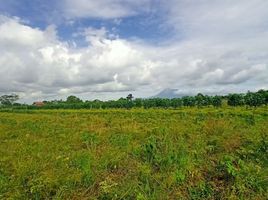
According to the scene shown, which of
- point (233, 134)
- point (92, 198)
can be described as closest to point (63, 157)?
point (92, 198)

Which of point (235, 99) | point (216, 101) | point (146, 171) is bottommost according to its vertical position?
point (146, 171)

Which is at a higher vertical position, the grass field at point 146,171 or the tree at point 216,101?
the tree at point 216,101

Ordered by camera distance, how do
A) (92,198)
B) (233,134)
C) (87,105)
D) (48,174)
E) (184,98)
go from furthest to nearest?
1. (87,105)
2. (184,98)
3. (233,134)
4. (48,174)
5. (92,198)

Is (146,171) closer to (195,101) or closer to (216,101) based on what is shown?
(216,101)

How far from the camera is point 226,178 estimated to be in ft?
19.9

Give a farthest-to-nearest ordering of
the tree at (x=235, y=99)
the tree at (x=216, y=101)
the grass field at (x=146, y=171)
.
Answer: the tree at (x=216, y=101) < the tree at (x=235, y=99) < the grass field at (x=146, y=171)

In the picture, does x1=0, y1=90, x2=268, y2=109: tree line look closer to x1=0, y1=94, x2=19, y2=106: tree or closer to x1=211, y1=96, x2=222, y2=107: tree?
x1=211, y1=96, x2=222, y2=107: tree

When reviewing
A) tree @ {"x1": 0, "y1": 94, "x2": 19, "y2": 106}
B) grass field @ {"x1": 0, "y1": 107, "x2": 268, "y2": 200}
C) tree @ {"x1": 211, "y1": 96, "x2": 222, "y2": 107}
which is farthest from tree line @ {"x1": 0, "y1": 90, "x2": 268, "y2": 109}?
tree @ {"x1": 0, "y1": 94, "x2": 19, "y2": 106}

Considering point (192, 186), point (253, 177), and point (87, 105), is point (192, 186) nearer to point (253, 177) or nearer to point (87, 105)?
point (253, 177)

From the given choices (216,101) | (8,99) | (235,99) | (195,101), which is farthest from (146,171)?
(8,99)

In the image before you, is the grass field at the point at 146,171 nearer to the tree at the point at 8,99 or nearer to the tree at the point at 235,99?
the tree at the point at 235,99

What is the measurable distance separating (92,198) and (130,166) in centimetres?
153

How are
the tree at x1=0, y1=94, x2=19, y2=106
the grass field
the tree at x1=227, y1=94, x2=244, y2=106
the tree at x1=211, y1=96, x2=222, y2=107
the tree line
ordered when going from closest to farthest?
the grass field
the tree line
the tree at x1=227, y1=94, x2=244, y2=106
the tree at x1=211, y1=96, x2=222, y2=107
the tree at x1=0, y1=94, x2=19, y2=106

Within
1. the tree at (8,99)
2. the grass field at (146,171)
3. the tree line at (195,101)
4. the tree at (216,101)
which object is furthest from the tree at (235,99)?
the tree at (8,99)
